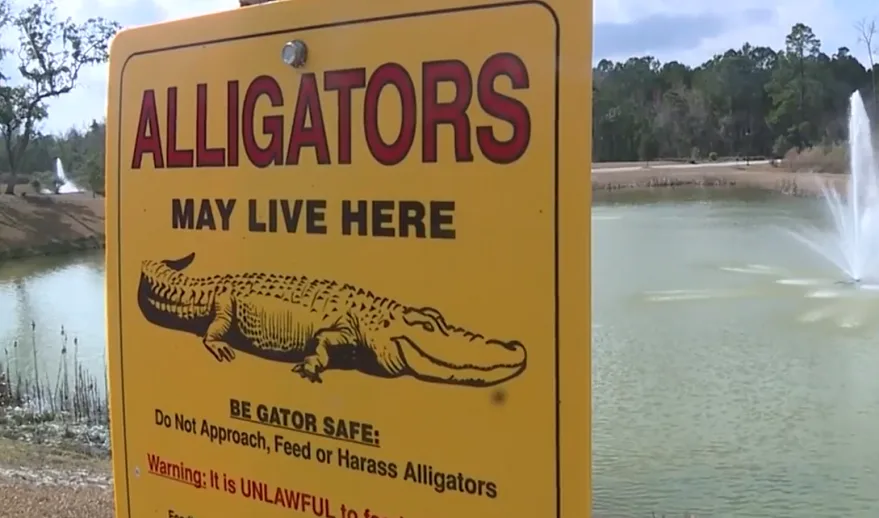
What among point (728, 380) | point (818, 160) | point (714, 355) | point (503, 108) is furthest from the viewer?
point (818, 160)

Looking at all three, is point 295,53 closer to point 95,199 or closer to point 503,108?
point 503,108

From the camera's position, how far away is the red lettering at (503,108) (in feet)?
3.81

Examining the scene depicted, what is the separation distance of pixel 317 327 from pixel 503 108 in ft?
1.30

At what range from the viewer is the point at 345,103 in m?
1.32

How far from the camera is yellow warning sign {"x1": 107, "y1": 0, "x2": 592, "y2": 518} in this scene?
1.16m

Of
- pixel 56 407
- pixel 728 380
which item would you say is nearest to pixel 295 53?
pixel 56 407

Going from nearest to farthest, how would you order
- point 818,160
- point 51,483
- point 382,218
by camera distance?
point 382,218
point 51,483
point 818,160

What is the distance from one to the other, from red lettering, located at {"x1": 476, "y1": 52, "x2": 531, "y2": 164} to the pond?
3138 mm

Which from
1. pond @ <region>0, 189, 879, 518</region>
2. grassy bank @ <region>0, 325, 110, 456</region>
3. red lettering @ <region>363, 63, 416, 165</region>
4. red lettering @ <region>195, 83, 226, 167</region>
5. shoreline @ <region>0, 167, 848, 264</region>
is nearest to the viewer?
red lettering @ <region>363, 63, 416, 165</region>

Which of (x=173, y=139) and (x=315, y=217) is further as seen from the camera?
(x=173, y=139)

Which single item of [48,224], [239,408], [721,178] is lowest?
[48,224]

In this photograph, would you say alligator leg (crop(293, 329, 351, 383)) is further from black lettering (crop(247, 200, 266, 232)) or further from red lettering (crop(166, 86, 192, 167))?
red lettering (crop(166, 86, 192, 167))

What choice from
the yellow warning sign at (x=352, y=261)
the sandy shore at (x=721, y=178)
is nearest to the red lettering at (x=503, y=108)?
the yellow warning sign at (x=352, y=261)

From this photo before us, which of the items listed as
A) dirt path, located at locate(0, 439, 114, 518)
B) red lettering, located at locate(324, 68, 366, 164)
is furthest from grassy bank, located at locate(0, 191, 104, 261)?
red lettering, located at locate(324, 68, 366, 164)
